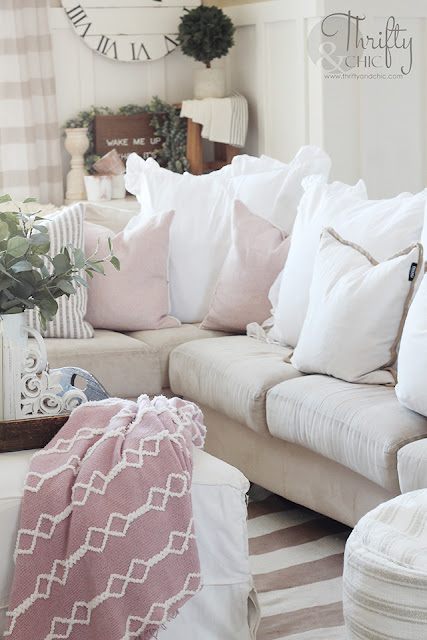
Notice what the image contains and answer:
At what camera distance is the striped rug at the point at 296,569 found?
2096 millimetres

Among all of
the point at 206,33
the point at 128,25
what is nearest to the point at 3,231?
the point at 206,33

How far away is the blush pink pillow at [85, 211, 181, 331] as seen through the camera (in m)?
3.30

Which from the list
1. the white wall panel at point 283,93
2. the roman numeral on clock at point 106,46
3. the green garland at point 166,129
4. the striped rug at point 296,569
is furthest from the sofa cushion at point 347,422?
the roman numeral on clock at point 106,46

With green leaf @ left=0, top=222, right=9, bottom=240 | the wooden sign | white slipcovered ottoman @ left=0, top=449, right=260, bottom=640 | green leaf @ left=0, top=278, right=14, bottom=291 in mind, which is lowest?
white slipcovered ottoman @ left=0, top=449, right=260, bottom=640

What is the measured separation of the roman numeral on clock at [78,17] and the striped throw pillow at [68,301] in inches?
78.4

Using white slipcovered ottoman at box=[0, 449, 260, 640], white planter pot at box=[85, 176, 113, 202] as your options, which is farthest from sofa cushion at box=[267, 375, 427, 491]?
white planter pot at box=[85, 176, 113, 202]

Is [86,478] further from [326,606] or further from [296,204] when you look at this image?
[296,204]

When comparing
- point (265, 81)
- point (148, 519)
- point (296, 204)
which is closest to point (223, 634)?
point (148, 519)

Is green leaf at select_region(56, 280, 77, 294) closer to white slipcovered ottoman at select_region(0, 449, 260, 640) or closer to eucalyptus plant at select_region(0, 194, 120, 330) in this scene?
eucalyptus plant at select_region(0, 194, 120, 330)

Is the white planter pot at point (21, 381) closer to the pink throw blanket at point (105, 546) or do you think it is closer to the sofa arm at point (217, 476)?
the pink throw blanket at point (105, 546)

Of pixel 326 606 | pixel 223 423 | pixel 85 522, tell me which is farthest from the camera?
pixel 223 423

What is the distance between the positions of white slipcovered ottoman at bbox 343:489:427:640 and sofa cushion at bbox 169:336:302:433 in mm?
927

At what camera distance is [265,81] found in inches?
190

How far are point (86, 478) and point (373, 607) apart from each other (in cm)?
61
